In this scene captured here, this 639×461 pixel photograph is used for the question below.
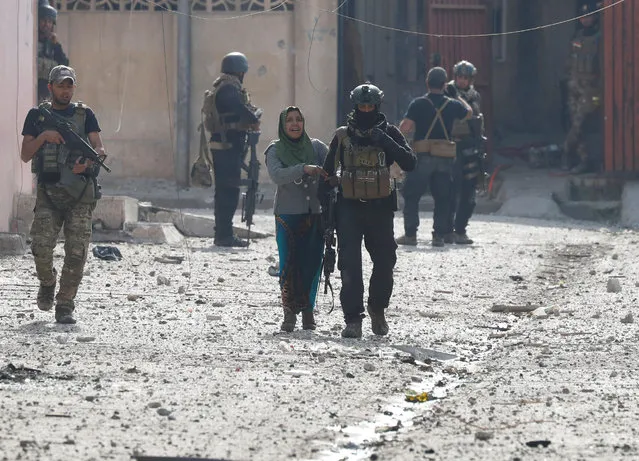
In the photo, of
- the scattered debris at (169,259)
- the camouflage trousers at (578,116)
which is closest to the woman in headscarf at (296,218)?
the scattered debris at (169,259)

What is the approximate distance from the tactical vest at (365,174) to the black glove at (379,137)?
0.03 metres

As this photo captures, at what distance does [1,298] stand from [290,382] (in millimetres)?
3787

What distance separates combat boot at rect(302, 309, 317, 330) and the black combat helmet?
5.17 m

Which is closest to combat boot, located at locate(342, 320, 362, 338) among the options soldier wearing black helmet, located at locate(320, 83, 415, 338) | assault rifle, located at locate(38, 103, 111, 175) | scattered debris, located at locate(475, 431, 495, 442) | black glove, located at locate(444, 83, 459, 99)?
soldier wearing black helmet, located at locate(320, 83, 415, 338)

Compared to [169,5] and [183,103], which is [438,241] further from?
[169,5]

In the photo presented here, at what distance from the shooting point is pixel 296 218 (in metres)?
9.24

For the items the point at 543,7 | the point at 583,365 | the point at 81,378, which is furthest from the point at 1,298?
the point at 543,7

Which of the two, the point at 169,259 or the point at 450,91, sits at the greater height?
the point at 450,91

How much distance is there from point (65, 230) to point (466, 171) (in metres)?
6.97

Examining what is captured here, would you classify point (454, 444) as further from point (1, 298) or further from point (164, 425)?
point (1, 298)

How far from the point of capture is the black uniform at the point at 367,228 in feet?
29.3

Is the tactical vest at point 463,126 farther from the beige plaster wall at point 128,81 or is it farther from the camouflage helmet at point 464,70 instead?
the beige plaster wall at point 128,81

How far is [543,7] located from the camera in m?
24.7

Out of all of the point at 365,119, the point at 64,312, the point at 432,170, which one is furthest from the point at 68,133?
the point at 432,170
